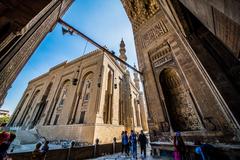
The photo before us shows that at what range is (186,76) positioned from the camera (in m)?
5.48

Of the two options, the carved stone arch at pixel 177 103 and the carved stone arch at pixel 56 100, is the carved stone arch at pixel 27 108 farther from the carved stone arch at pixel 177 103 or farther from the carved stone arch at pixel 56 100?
the carved stone arch at pixel 177 103

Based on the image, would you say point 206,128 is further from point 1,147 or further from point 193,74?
point 1,147

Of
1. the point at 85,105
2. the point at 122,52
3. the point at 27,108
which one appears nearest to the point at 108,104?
the point at 85,105

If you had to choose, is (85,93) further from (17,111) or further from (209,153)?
(17,111)

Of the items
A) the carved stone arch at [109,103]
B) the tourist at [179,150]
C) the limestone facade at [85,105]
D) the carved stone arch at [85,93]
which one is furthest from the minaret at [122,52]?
the tourist at [179,150]

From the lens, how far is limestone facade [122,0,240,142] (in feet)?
12.7

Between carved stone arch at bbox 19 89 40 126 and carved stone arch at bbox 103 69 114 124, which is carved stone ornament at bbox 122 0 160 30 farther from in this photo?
carved stone arch at bbox 19 89 40 126

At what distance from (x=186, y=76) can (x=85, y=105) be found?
38.5 ft

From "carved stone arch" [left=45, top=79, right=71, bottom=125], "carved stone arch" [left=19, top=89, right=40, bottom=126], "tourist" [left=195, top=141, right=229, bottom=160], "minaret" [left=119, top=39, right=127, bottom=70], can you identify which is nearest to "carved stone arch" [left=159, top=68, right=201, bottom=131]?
"tourist" [left=195, top=141, right=229, bottom=160]

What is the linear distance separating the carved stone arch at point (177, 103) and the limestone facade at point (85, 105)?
257 inches

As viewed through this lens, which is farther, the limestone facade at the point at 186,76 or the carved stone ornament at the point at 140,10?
the carved stone ornament at the point at 140,10

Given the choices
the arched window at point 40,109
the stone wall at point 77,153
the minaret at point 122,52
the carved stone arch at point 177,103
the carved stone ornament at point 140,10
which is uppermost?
the minaret at point 122,52

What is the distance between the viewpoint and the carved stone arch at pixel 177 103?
17.9ft

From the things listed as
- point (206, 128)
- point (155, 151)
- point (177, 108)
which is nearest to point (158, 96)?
point (177, 108)
